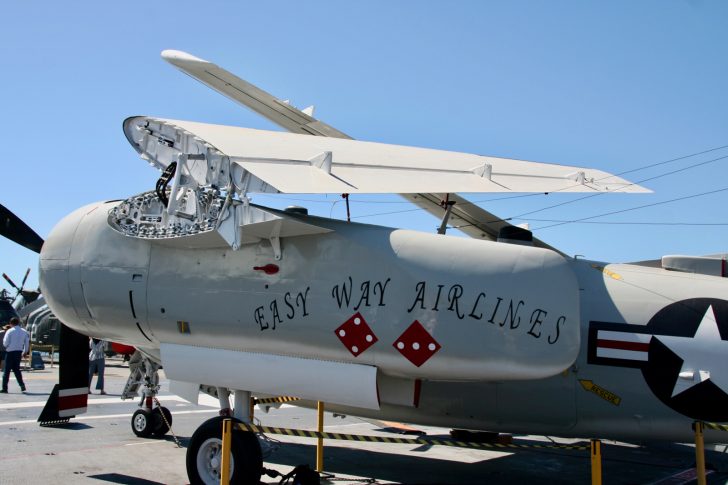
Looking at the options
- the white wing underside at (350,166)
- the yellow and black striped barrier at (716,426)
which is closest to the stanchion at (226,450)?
the white wing underside at (350,166)

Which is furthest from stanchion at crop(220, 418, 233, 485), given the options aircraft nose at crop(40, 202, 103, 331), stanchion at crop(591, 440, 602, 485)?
stanchion at crop(591, 440, 602, 485)

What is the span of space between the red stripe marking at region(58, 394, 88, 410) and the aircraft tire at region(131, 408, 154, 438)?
1.19 metres

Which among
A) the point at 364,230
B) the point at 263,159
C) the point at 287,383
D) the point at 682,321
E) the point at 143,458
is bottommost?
the point at 143,458

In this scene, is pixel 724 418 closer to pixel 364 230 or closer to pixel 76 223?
pixel 364 230

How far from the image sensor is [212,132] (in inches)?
309

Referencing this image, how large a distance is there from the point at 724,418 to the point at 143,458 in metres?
8.02

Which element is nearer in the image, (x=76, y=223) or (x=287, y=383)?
(x=287, y=383)

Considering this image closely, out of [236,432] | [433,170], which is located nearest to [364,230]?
[433,170]

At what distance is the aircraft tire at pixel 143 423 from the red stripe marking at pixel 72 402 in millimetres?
1191

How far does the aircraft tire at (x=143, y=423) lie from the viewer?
11820mm

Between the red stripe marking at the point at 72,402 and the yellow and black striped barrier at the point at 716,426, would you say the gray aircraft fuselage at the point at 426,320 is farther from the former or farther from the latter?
the red stripe marking at the point at 72,402

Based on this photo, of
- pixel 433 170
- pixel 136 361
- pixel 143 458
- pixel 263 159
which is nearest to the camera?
pixel 263 159

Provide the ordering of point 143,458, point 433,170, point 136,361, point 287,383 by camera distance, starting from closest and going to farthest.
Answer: point 287,383, point 433,170, point 143,458, point 136,361

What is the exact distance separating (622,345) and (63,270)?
709 centimetres
